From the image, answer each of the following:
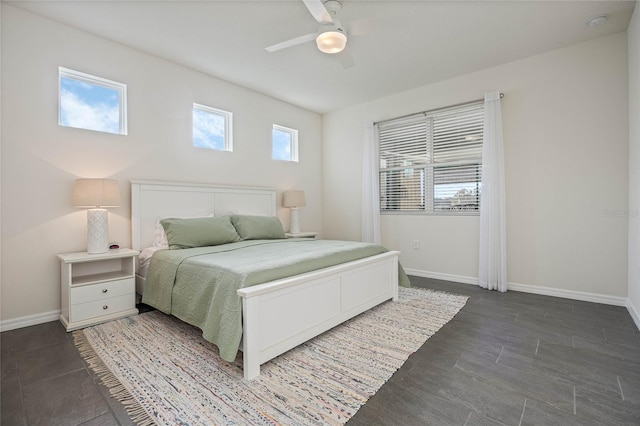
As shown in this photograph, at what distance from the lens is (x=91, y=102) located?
10.2ft

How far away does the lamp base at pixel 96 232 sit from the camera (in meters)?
2.77

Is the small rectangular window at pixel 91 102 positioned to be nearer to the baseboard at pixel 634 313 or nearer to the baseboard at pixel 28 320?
the baseboard at pixel 28 320

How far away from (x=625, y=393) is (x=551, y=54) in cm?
344

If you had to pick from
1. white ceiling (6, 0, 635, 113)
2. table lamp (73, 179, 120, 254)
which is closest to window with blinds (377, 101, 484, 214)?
white ceiling (6, 0, 635, 113)

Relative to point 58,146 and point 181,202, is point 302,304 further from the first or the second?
point 58,146

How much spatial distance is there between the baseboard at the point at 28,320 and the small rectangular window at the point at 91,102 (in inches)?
69.9

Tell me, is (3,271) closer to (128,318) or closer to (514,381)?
(128,318)

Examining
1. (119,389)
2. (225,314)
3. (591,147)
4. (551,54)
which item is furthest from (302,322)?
(551,54)

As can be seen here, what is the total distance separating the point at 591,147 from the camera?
10.6ft

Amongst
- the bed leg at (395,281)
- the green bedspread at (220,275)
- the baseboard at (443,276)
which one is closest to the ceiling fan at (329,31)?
the green bedspread at (220,275)

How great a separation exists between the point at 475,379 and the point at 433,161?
3187 millimetres

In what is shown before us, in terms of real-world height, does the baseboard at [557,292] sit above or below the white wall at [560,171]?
below

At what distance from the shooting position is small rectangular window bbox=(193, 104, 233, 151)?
395cm

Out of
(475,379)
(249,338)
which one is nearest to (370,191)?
(475,379)
